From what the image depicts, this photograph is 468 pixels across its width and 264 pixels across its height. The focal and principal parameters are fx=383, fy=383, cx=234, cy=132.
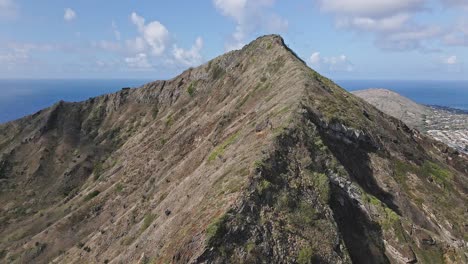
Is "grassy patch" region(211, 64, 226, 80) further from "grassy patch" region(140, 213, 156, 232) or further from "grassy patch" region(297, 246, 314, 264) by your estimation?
"grassy patch" region(297, 246, 314, 264)

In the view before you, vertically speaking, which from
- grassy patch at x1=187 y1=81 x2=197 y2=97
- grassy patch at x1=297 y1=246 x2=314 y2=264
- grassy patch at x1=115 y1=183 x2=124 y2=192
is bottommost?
grassy patch at x1=115 y1=183 x2=124 y2=192

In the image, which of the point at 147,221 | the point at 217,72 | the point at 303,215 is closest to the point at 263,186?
the point at 303,215

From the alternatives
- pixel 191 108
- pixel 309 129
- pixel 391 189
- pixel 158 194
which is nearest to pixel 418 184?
pixel 391 189

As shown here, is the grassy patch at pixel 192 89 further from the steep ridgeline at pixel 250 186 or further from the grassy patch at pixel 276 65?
the grassy patch at pixel 276 65

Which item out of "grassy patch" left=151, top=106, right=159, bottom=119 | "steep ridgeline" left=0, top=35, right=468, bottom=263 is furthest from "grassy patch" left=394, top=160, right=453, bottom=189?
"grassy patch" left=151, top=106, right=159, bottom=119

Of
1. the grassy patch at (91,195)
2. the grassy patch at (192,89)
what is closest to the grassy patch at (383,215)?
the grassy patch at (91,195)

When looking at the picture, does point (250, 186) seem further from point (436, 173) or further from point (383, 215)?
point (436, 173)

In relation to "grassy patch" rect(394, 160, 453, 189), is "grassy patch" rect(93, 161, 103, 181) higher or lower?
lower

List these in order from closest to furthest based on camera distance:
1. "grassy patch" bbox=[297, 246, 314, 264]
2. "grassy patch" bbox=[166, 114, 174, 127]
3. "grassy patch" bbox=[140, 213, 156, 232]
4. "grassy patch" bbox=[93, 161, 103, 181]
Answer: "grassy patch" bbox=[297, 246, 314, 264] → "grassy patch" bbox=[140, 213, 156, 232] → "grassy patch" bbox=[166, 114, 174, 127] → "grassy patch" bbox=[93, 161, 103, 181]

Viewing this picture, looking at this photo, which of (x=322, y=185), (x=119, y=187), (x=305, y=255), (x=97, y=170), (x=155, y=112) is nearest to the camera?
(x=305, y=255)
